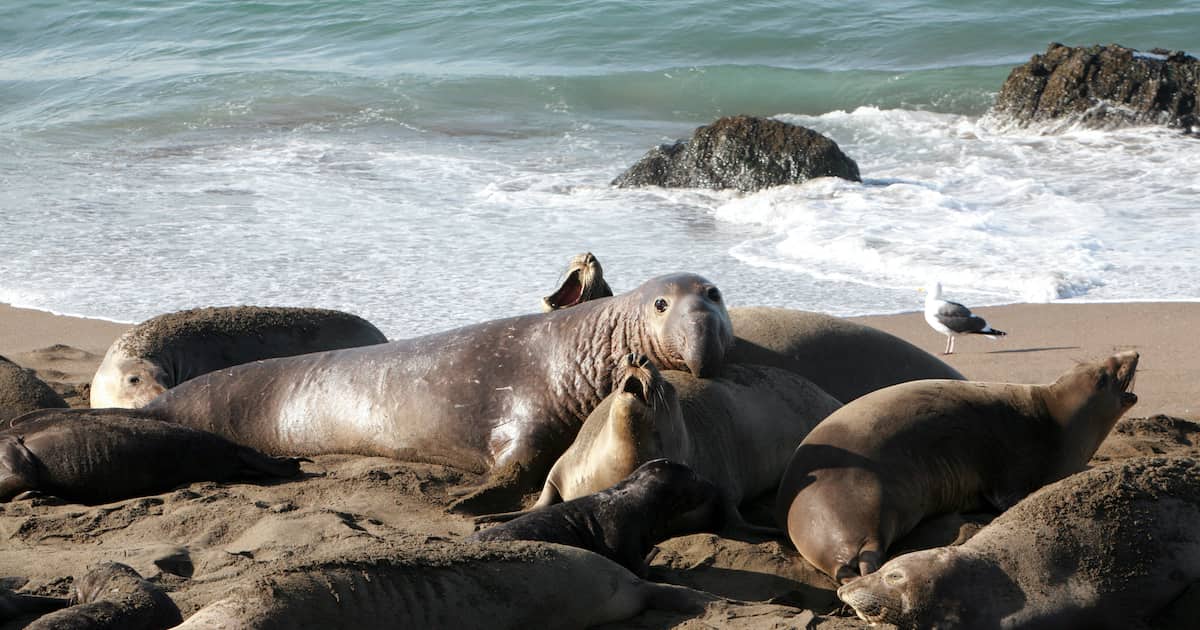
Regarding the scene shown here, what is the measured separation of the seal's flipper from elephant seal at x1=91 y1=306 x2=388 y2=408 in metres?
1.77

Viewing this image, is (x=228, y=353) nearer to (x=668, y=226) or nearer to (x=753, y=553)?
(x=753, y=553)

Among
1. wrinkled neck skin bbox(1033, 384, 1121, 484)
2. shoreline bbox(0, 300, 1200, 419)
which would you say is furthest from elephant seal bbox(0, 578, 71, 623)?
shoreline bbox(0, 300, 1200, 419)

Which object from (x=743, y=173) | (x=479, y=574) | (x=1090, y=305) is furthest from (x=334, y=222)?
(x=479, y=574)

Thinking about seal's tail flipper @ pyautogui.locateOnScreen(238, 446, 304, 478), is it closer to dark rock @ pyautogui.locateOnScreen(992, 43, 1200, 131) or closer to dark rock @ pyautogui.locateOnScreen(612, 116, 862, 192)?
dark rock @ pyautogui.locateOnScreen(612, 116, 862, 192)

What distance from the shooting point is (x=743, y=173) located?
575 inches

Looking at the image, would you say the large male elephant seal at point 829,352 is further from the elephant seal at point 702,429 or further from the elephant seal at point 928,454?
the elephant seal at point 928,454

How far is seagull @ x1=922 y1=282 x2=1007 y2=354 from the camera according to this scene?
863cm

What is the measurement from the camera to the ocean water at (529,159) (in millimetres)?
10922

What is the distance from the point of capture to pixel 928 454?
4.94 meters

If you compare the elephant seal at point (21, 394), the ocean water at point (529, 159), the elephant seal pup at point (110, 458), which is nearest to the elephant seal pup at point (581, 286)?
the elephant seal pup at point (110, 458)

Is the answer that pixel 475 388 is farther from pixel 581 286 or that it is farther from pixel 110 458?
pixel 110 458

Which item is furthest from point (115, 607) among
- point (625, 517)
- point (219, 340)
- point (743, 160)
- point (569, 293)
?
point (743, 160)

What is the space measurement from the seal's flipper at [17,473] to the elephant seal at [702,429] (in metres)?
2.23

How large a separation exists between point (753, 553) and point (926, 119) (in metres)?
15.9
